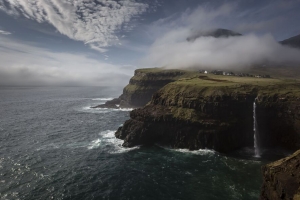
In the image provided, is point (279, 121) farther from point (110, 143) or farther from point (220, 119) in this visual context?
point (110, 143)

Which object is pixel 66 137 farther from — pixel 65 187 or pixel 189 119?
pixel 189 119

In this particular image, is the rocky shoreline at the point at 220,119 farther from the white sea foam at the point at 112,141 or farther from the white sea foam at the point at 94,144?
the white sea foam at the point at 94,144

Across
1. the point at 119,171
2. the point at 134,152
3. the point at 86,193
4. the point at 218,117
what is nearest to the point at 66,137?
the point at 134,152

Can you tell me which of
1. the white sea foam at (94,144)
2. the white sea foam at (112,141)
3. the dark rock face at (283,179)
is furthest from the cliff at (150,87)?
the dark rock face at (283,179)

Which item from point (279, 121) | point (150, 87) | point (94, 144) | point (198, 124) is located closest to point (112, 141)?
point (94, 144)

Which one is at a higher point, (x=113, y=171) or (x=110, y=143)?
(x=110, y=143)

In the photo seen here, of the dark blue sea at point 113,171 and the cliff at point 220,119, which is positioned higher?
the cliff at point 220,119

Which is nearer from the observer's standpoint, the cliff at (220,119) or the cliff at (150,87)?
the cliff at (220,119)
